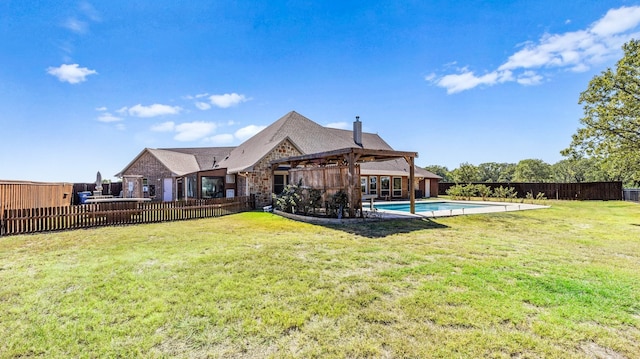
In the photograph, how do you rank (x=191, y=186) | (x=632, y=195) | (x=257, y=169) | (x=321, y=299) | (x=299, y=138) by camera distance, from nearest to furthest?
(x=321, y=299)
(x=257, y=169)
(x=191, y=186)
(x=299, y=138)
(x=632, y=195)

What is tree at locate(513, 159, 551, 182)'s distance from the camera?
57875mm

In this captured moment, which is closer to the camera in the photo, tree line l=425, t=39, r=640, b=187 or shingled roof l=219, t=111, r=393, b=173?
tree line l=425, t=39, r=640, b=187

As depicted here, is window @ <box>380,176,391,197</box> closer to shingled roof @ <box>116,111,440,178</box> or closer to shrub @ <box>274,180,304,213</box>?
shingled roof @ <box>116,111,440,178</box>

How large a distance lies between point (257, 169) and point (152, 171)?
12574 millimetres

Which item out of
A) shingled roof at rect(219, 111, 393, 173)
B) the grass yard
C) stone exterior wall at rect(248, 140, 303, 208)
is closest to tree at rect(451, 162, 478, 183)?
shingled roof at rect(219, 111, 393, 173)

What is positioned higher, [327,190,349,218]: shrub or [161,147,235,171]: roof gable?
[161,147,235,171]: roof gable

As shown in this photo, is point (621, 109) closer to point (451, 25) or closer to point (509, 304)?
point (451, 25)

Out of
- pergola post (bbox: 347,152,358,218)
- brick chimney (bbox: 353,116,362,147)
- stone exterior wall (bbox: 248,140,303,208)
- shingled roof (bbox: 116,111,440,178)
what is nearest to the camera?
pergola post (bbox: 347,152,358,218)

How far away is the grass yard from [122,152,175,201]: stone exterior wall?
57.6ft

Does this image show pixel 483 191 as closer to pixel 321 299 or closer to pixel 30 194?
pixel 321 299

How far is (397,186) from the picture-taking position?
24953mm

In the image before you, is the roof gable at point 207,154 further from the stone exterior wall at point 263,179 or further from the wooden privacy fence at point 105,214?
the wooden privacy fence at point 105,214

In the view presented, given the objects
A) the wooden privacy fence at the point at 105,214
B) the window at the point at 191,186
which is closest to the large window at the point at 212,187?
the window at the point at 191,186

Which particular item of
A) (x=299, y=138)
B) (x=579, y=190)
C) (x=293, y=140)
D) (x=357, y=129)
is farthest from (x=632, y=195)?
(x=293, y=140)
